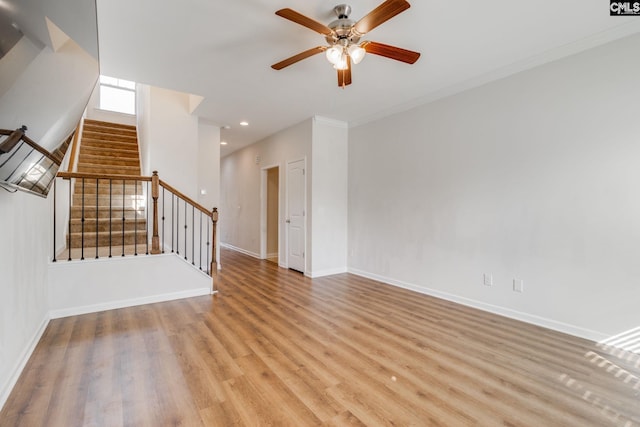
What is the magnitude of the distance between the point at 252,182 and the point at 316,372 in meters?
5.30

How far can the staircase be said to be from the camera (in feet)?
13.6

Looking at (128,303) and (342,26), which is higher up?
(342,26)

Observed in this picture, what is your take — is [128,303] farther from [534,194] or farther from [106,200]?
[534,194]

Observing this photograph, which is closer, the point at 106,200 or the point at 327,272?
the point at 106,200

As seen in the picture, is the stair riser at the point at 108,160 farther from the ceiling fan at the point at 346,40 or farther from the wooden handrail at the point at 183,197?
the ceiling fan at the point at 346,40

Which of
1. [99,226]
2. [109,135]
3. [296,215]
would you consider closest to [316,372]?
[296,215]

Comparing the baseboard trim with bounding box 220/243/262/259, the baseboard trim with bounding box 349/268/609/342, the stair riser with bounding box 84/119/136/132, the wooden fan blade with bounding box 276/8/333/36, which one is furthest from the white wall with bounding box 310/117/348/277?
the stair riser with bounding box 84/119/136/132

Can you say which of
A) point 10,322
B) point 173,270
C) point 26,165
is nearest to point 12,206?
A: point 10,322

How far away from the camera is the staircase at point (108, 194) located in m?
4.16

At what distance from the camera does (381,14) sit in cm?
190

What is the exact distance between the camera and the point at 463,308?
350cm

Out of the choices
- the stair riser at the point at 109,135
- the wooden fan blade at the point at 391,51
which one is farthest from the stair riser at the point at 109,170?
the wooden fan blade at the point at 391,51

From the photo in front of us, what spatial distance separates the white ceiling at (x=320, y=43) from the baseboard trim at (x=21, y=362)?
265cm

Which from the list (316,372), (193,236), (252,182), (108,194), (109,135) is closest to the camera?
(316,372)
